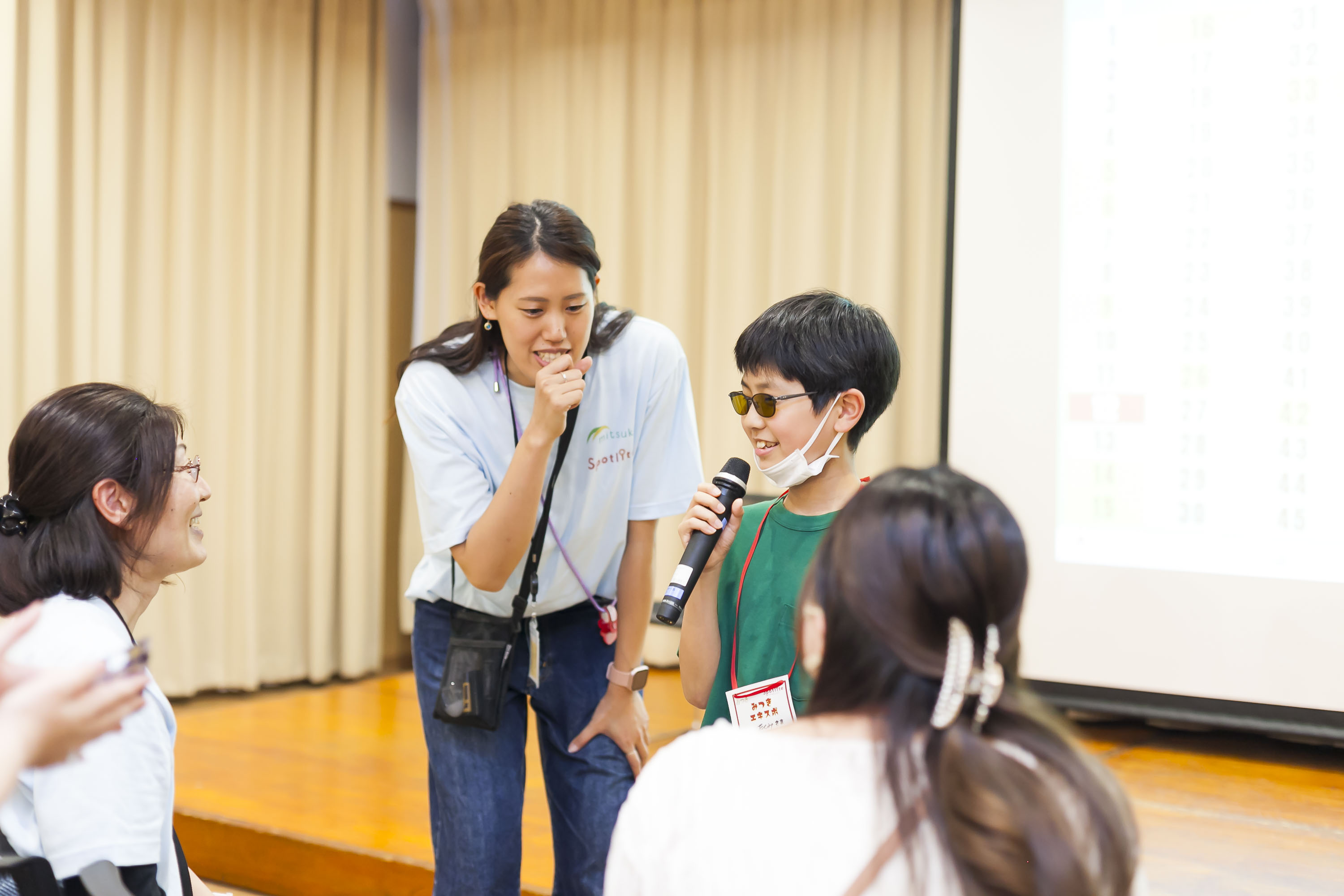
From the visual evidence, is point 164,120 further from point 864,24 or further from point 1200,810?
point 1200,810

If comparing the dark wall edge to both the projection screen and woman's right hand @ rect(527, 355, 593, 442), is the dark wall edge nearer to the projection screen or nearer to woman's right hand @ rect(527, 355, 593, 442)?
the projection screen

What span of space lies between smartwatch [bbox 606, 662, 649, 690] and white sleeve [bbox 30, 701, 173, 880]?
0.77m

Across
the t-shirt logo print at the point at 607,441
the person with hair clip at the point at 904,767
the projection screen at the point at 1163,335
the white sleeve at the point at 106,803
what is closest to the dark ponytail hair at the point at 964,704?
the person with hair clip at the point at 904,767

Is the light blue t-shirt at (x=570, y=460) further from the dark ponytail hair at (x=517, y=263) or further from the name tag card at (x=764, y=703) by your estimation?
the name tag card at (x=764, y=703)

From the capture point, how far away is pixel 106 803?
1.11 metres

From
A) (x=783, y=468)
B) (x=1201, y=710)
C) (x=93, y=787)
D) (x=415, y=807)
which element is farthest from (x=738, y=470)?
(x=1201, y=710)

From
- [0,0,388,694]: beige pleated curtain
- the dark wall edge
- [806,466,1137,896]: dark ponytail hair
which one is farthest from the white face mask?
[0,0,388,694]: beige pleated curtain

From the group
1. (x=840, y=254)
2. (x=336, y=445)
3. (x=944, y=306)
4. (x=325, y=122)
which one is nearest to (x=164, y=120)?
(x=325, y=122)

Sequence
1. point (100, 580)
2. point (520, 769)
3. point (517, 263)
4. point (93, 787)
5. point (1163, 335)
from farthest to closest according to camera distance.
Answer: point (1163, 335) < point (520, 769) < point (517, 263) < point (100, 580) < point (93, 787)

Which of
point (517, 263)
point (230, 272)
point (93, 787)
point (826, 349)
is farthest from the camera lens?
point (230, 272)

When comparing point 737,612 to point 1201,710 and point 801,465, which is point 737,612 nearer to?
point 801,465

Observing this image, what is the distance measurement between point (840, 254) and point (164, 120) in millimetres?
2475

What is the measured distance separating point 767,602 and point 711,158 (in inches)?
120

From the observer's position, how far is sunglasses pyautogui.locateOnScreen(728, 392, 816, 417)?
5.14 ft
